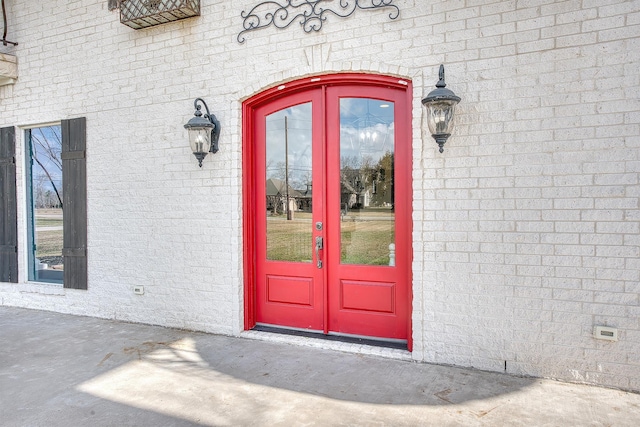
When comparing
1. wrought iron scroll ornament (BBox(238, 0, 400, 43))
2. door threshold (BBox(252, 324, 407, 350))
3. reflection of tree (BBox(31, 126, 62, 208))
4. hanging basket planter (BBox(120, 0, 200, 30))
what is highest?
hanging basket planter (BBox(120, 0, 200, 30))

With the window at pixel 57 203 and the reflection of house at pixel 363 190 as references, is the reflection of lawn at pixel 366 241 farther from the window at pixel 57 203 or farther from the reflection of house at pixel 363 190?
the window at pixel 57 203

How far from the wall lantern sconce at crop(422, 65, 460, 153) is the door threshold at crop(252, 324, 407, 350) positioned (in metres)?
1.73

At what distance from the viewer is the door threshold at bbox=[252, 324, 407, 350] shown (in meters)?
3.75

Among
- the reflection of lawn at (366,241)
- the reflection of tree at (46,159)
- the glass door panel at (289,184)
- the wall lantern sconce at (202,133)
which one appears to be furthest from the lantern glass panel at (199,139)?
the reflection of tree at (46,159)

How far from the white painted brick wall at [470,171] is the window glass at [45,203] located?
1113mm

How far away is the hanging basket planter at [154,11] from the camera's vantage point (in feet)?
13.8

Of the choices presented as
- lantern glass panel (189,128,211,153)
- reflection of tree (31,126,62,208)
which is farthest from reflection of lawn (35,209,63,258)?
lantern glass panel (189,128,211,153)

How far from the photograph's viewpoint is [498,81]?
3246 mm

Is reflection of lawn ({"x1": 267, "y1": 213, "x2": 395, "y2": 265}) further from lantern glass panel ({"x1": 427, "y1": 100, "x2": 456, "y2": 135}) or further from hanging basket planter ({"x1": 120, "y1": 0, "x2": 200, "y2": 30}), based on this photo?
hanging basket planter ({"x1": 120, "y1": 0, "x2": 200, "y2": 30})

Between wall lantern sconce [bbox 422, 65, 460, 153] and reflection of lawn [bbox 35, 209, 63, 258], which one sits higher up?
wall lantern sconce [bbox 422, 65, 460, 153]

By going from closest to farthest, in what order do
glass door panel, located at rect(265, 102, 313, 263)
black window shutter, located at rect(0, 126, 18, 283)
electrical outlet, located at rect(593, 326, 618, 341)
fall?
1. electrical outlet, located at rect(593, 326, 618, 341)
2. glass door panel, located at rect(265, 102, 313, 263)
3. black window shutter, located at rect(0, 126, 18, 283)

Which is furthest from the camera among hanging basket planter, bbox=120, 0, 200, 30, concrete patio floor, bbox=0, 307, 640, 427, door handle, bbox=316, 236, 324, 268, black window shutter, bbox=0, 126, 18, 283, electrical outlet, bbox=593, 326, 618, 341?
black window shutter, bbox=0, 126, 18, 283

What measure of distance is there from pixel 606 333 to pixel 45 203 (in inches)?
231

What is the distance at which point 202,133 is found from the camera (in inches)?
160
